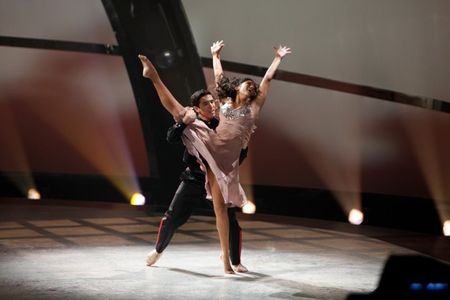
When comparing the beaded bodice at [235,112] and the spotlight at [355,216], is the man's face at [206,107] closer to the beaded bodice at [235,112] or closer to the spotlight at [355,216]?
the beaded bodice at [235,112]

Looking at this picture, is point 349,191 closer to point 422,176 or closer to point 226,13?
point 422,176

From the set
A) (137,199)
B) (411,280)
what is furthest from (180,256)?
(411,280)

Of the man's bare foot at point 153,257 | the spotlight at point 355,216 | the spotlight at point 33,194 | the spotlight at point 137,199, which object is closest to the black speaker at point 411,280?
the man's bare foot at point 153,257

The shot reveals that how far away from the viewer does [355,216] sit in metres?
7.55

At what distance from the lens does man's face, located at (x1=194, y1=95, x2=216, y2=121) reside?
4781 millimetres

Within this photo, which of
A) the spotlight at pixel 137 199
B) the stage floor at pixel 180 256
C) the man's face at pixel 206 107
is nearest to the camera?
the stage floor at pixel 180 256

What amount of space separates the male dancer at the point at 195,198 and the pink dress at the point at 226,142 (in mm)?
103

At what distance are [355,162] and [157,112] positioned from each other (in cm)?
203

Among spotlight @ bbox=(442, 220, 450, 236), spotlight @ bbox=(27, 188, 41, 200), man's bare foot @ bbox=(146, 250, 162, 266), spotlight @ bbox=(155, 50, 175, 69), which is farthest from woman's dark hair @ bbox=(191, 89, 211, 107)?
spotlight @ bbox=(27, 188, 41, 200)

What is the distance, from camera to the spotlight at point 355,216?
749 centimetres

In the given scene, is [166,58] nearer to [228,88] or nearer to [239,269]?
[228,88]

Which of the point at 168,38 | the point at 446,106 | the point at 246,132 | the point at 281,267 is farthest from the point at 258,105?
the point at 168,38

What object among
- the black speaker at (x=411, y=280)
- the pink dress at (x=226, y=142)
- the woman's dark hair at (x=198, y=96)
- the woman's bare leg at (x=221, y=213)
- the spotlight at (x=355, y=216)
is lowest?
the black speaker at (x=411, y=280)

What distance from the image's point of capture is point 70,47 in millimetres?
8297
